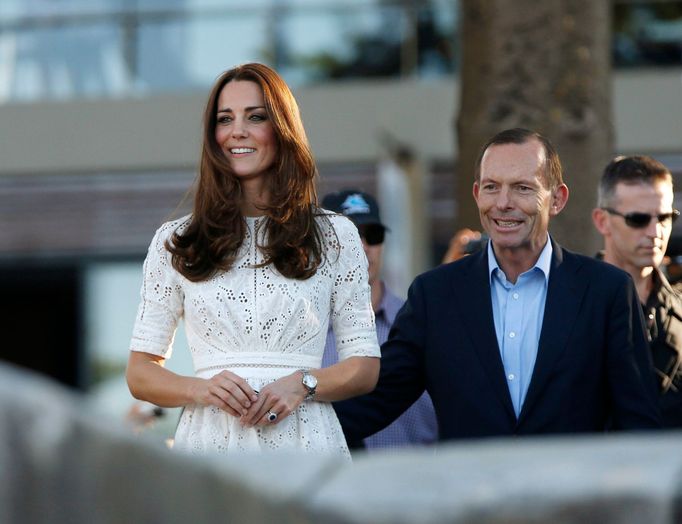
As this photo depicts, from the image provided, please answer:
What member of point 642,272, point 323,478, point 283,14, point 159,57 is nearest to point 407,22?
point 283,14

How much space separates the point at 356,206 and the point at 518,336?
5.90ft

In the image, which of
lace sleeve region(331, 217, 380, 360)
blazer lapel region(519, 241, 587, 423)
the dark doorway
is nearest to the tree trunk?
blazer lapel region(519, 241, 587, 423)

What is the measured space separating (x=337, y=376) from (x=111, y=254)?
15.0 meters

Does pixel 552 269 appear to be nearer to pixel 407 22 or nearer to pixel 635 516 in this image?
pixel 635 516

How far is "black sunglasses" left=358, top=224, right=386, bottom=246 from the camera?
5.66m

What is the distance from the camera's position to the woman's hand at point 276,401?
3676mm

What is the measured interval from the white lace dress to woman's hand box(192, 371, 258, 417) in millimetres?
103

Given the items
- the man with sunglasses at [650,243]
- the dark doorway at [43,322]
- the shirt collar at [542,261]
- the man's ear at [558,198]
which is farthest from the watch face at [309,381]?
the dark doorway at [43,322]

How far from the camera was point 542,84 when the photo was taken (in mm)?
7219

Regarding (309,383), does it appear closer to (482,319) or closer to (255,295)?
Result: (255,295)

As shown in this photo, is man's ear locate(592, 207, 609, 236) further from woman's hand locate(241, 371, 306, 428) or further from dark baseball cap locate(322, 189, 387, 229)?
woman's hand locate(241, 371, 306, 428)

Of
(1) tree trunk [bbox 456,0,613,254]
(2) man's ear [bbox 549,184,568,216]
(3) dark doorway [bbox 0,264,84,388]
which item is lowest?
(3) dark doorway [bbox 0,264,84,388]

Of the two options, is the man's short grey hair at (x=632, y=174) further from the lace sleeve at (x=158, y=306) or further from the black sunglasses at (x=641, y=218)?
the lace sleeve at (x=158, y=306)

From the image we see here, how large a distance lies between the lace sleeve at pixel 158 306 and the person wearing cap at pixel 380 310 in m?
1.70
